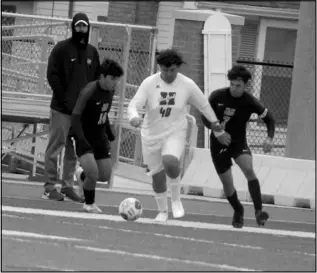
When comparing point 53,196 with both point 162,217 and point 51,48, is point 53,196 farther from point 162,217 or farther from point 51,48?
point 51,48

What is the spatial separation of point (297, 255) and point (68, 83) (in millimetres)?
4718

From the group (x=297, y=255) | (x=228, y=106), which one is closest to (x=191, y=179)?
(x=228, y=106)

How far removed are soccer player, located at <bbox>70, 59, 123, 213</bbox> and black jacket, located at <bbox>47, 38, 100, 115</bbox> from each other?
110cm

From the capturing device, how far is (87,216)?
13773 millimetres

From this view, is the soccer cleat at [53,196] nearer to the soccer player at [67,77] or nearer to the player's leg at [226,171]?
the soccer player at [67,77]

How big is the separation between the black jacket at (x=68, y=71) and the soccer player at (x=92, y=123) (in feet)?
3.62

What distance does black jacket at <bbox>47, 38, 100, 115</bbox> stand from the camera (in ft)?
50.5

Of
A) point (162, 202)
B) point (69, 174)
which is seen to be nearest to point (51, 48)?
point (69, 174)

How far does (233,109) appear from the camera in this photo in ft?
45.5

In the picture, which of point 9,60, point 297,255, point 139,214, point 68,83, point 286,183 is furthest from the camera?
point 9,60

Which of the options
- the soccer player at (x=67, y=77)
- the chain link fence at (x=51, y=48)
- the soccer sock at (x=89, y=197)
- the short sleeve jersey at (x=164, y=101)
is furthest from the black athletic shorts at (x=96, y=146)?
the chain link fence at (x=51, y=48)

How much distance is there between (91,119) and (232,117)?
1.53 m

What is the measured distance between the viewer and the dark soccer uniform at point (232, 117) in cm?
1388

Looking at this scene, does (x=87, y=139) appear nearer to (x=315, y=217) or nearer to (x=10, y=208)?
(x=10, y=208)
